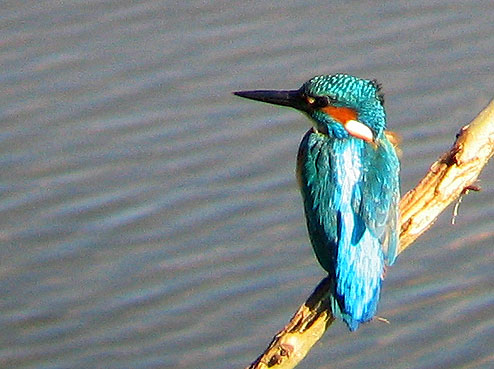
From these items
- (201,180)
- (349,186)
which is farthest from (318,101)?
(201,180)

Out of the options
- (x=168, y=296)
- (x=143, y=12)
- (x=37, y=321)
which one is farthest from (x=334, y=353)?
(x=143, y=12)

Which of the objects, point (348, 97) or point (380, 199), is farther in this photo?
point (348, 97)

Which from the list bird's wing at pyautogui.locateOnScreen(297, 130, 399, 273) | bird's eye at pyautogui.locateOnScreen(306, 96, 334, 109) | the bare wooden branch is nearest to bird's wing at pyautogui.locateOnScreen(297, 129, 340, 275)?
bird's wing at pyautogui.locateOnScreen(297, 130, 399, 273)

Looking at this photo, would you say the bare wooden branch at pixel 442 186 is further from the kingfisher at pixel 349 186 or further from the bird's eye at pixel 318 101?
the bird's eye at pixel 318 101

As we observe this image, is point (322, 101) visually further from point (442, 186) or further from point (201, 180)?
point (201, 180)

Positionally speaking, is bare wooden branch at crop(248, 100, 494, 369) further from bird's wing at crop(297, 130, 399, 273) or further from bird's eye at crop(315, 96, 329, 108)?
bird's eye at crop(315, 96, 329, 108)

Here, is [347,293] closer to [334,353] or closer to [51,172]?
[334,353]
